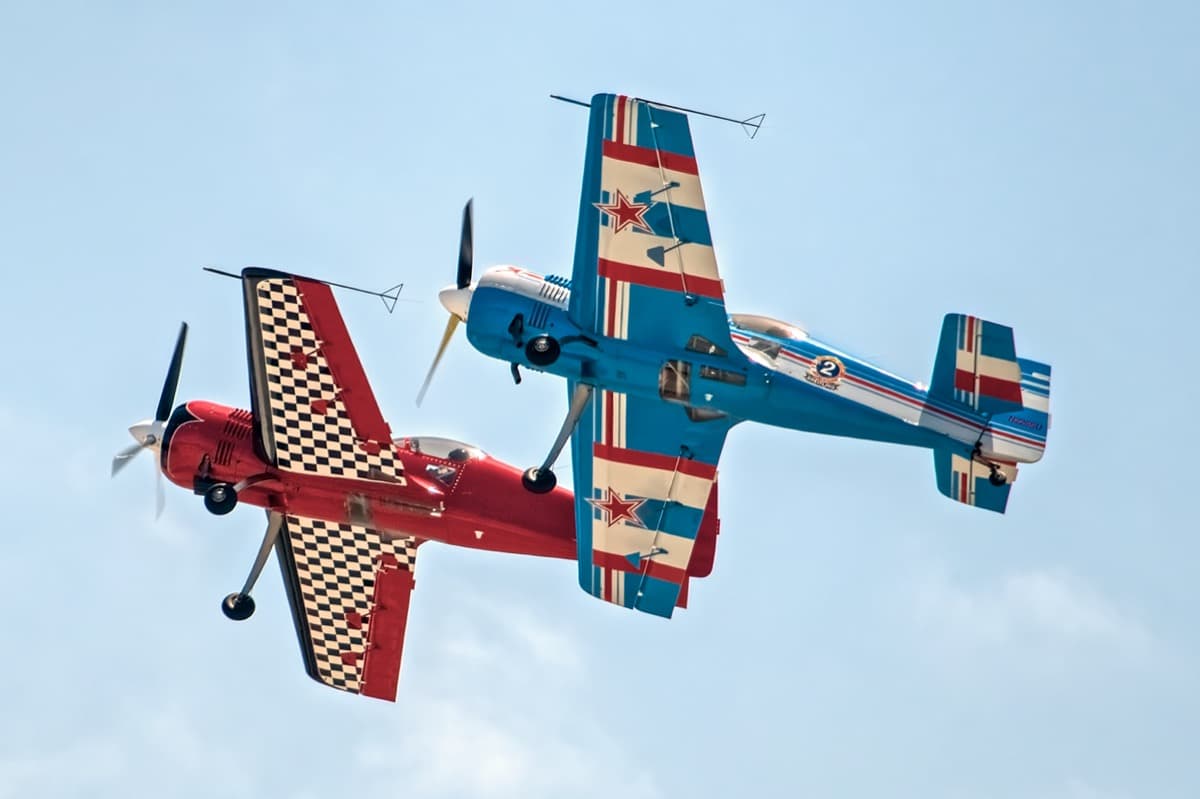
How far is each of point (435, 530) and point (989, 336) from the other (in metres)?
7.98

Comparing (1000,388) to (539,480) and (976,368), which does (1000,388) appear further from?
(539,480)

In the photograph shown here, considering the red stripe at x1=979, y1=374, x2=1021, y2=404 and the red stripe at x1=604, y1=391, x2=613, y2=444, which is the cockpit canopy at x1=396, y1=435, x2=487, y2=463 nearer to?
the red stripe at x1=604, y1=391, x2=613, y2=444

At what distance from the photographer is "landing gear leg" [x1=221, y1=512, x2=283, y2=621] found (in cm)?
3356

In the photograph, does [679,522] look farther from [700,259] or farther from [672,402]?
[700,259]

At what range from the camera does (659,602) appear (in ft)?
105

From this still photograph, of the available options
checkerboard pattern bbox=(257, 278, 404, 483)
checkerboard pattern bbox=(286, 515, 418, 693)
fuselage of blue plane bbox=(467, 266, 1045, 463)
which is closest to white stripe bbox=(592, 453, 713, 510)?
fuselage of blue plane bbox=(467, 266, 1045, 463)

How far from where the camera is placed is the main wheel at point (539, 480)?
30953 millimetres

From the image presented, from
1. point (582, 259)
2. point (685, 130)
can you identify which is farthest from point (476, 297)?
point (685, 130)

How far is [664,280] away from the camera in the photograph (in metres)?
29.5

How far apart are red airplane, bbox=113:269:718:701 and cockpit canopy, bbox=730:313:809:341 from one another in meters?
3.19

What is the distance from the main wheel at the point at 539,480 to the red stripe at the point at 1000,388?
552 cm

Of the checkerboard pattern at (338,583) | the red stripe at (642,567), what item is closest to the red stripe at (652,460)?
the red stripe at (642,567)

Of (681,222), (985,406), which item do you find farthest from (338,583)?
(985,406)

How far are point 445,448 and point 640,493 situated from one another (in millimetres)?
2963
